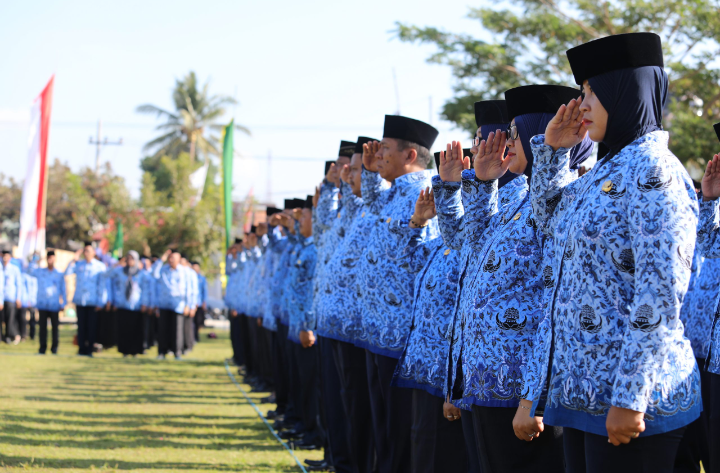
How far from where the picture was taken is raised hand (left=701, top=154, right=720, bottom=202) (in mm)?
3676

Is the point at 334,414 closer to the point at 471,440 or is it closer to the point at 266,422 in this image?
the point at 266,422

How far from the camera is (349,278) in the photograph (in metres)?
5.05

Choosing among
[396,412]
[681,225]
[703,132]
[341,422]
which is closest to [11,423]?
[341,422]

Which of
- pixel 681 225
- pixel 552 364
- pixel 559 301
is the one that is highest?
pixel 681 225

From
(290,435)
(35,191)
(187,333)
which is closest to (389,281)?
(290,435)

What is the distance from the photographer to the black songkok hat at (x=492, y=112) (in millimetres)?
3762

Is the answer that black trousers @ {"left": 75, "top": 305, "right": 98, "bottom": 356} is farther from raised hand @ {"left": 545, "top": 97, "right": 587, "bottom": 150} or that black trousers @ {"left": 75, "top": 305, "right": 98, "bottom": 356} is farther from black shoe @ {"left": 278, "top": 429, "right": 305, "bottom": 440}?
raised hand @ {"left": 545, "top": 97, "right": 587, "bottom": 150}

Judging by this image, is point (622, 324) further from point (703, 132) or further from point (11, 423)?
point (703, 132)

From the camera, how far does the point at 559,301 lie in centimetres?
227

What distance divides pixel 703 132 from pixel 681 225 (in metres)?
9.56

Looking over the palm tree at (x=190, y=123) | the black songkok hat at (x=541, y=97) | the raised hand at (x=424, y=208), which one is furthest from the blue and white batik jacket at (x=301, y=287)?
the palm tree at (x=190, y=123)

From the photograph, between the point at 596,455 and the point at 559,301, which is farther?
the point at 559,301

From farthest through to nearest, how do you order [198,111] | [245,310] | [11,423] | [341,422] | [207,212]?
[198,111], [207,212], [245,310], [11,423], [341,422]

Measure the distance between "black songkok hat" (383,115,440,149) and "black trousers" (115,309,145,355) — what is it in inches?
476
